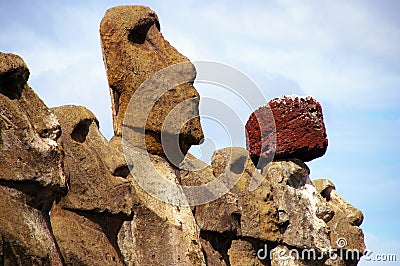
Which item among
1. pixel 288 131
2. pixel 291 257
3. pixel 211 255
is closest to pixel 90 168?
pixel 211 255

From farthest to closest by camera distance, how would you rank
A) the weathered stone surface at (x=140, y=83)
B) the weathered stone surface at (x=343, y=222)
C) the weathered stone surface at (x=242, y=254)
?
the weathered stone surface at (x=343, y=222)
the weathered stone surface at (x=242, y=254)
the weathered stone surface at (x=140, y=83)

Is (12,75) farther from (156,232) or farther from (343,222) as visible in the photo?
(343,222)

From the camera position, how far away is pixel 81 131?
10648 millimetres

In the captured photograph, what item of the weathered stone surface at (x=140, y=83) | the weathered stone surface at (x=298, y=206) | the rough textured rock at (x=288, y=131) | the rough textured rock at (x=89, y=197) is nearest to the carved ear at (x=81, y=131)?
the rough textured rock at (x=89, y=197)

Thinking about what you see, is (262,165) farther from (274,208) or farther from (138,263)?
(138,263)

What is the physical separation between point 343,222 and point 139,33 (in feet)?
19.4

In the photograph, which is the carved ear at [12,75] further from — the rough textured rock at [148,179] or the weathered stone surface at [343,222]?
the weathered stone surface at [343,222]

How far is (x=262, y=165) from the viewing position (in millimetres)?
15594

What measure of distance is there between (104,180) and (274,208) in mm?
4852

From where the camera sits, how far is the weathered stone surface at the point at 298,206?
1478 cm

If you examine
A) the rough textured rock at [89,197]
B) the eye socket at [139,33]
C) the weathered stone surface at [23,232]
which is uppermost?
the eye socket at [139,33]

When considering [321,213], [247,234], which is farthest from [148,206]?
[321,213]

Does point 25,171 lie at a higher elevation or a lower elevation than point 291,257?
lower

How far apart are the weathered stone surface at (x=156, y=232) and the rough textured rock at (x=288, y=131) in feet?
13.7
